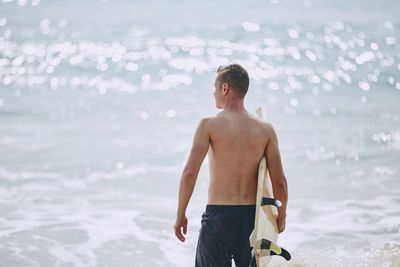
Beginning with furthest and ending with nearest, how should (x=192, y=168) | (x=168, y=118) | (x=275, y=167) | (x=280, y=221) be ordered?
(x=168, y=118) → (x=280, y=221) → (x=275, y=167) → (x=192, y=168)

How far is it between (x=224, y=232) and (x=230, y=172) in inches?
13.4

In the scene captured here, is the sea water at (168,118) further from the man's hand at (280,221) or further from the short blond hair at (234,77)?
the short blond hair at (234,77)

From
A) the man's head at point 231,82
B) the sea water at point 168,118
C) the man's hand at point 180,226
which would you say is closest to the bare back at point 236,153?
the man's head at point 231,82

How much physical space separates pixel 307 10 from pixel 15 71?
30.1 ft

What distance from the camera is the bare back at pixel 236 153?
175 inches

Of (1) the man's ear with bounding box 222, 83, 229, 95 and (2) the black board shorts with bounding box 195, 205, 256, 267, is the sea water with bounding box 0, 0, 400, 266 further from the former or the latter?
(1) the man's ear with bounding box 222, 83, 229, 95

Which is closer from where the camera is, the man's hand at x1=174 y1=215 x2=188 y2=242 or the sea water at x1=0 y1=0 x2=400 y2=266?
the man's hand at x1=174 y1=215 x2=188 y2=242

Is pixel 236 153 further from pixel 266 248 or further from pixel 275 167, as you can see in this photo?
pixel 266 248

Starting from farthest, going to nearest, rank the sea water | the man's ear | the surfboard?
the sea water < the man's ear < the surfboard

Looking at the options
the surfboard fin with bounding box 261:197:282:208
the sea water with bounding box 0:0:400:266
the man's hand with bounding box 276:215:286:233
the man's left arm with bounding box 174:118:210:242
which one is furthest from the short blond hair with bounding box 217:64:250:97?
the sea water with bounding box 0:0:400:266

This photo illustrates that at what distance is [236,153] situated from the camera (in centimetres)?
446

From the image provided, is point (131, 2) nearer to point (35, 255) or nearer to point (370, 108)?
point (370, 108)

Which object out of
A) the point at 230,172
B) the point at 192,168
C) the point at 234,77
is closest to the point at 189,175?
the point at 192,168

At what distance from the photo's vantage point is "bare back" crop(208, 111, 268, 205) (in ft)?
14.6
